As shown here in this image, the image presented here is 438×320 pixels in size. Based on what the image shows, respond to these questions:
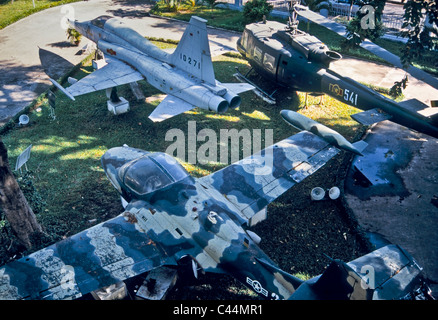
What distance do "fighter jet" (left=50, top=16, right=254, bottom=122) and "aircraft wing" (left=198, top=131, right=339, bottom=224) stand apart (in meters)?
3.90

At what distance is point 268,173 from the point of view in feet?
43.3

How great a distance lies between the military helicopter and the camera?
1505 centimetres

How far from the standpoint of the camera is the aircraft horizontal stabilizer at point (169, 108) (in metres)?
16.5

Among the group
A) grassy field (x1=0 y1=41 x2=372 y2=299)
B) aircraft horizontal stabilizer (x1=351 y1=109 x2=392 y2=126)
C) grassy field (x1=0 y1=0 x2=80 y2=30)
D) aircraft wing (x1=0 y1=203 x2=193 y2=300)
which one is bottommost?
grassy field (x1=0 y1=41 x2=372 y2=299)

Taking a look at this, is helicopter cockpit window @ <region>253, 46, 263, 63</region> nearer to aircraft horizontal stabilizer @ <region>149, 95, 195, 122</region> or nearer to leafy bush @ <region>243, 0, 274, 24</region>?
aircraft horizontal stabilizer @ <region>149, 95, 195, 122</region>

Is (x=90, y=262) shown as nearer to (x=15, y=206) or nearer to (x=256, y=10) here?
(x=15, y=206)

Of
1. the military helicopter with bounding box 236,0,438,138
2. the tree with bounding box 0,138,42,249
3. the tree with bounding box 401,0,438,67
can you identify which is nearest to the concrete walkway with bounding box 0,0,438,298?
the military helicopter with bounding box 236,0,438,138

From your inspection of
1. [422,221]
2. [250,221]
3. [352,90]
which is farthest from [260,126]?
[422,221]

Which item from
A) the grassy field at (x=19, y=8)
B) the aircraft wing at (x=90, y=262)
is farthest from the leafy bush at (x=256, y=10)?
the aircraft wing at (x=90, y=262)

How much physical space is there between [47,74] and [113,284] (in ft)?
60.4

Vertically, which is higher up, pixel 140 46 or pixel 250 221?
pixel 140 46

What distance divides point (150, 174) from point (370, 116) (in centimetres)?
945

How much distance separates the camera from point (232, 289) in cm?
1110

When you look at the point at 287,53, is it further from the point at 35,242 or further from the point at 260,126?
the point at 35,242
